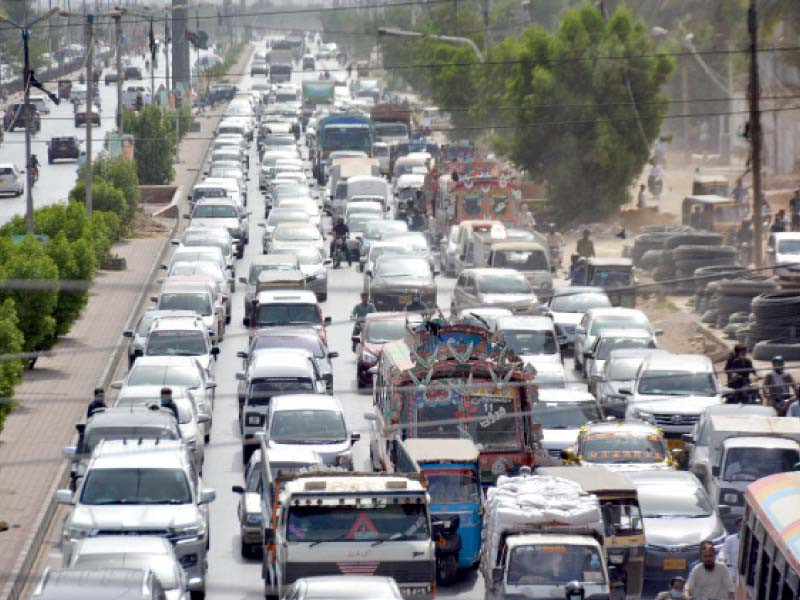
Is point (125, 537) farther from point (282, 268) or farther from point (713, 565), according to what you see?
point (282, 268)

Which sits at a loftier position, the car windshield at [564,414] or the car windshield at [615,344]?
the car windshield at [615,344]

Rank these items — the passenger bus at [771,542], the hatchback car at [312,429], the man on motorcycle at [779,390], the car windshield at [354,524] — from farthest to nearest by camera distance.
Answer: the man on motorcycle at [779,390], the hatchback car at [312,429], the car windshield at [354,524], the passenger bus at [771,542]

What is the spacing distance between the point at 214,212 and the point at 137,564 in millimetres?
36875

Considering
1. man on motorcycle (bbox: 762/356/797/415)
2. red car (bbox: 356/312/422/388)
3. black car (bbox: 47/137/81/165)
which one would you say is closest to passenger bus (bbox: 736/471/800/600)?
man on motorcycle (bbox: 762/356/797/415)

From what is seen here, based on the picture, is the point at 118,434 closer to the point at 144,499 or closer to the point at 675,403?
the point at 144,499

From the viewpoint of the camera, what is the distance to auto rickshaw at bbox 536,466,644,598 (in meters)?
20.2

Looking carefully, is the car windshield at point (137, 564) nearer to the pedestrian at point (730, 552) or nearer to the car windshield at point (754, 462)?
A: the pedestrian at point (730, 552)

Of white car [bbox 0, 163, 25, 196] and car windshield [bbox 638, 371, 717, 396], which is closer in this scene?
car windshield [bbox 638, 371, 717, 396]

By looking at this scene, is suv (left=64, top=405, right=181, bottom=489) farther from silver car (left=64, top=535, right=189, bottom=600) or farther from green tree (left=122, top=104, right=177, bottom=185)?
green tree (left=122, top=104, right=177, bottom=185)

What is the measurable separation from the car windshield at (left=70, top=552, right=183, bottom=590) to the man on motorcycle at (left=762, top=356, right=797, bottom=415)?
39.9 feet

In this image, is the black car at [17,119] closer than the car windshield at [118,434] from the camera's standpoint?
No

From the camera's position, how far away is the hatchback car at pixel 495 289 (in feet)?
126

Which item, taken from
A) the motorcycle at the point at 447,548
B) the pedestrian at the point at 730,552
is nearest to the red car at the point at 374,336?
the motorcycle at the point at 447,548

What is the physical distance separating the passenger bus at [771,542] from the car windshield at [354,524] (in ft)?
11.1
